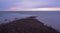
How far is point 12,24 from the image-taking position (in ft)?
3.67

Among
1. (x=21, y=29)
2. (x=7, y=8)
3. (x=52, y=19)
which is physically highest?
(x=7, y=8)

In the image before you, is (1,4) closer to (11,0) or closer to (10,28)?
(11,0)

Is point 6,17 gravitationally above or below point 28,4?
below

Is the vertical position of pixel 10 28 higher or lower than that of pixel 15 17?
lower

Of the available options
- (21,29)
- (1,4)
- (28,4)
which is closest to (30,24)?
(21,29)

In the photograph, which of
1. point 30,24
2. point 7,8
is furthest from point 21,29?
point 7,8

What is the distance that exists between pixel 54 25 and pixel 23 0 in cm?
40

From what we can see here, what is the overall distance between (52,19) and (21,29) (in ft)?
1.11

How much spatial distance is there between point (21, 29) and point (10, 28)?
12 cm

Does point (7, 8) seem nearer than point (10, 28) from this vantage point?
Yes

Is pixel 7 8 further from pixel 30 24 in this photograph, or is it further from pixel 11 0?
pixel 30 24

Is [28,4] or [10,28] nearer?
[28,4]

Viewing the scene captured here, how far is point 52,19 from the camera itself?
104 cm

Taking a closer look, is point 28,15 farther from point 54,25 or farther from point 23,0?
point 54,25
